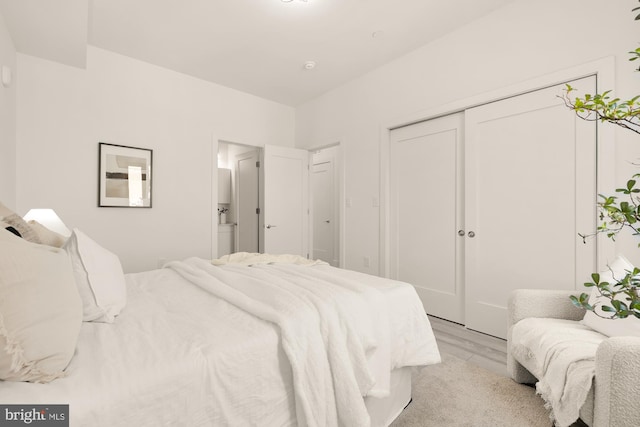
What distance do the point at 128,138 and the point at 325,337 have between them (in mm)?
3303

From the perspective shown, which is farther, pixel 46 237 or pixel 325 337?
pixel 46 237

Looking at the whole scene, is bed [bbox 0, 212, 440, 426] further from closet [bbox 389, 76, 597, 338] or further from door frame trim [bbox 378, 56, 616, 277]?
door frame trim [bbox 378, 56, 616, 277]

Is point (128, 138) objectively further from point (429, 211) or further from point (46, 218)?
point (429, 211)

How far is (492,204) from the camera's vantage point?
2.68 metres

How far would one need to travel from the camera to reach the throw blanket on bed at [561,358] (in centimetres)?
127

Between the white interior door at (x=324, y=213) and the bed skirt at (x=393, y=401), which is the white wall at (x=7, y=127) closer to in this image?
the bed skirt at (x=393, y=401)

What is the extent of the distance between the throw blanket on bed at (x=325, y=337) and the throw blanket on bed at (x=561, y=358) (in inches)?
31.2

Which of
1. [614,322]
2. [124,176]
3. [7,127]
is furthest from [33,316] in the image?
[124,176]

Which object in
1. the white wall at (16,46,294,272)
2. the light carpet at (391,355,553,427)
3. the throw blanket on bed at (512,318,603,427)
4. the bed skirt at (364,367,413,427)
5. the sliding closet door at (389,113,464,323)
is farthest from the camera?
the sliding closet door at (389,113,464,323)

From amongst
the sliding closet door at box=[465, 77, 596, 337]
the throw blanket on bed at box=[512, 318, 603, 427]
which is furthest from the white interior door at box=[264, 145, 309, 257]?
the throw blanket on bed at box=[512, 318, 603, 427]

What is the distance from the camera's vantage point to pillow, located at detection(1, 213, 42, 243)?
1.28 meters

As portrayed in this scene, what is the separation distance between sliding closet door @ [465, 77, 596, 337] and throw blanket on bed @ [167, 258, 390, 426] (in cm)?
176

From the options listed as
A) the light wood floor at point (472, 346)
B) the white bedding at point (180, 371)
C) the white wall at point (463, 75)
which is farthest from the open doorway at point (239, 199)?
the white bedding at point (180, 371)

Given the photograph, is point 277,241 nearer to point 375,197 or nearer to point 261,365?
point 375,197
